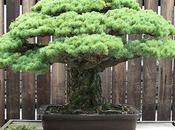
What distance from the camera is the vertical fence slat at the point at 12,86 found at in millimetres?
2830

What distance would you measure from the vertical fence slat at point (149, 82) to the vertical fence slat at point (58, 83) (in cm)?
53

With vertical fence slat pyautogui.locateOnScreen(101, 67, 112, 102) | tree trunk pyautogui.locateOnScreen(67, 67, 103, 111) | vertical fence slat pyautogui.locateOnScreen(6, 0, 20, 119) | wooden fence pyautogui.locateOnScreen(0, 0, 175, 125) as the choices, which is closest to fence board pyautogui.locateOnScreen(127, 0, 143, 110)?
wooden fence pyautogui.locateOnScreen(0, 0, 175, 125)

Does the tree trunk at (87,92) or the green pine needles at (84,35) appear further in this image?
the tree trunk at (87,92)

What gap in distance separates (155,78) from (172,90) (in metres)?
0.15

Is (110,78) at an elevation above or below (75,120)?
above

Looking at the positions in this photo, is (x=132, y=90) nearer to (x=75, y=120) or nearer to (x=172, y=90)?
(x=172, y=90)

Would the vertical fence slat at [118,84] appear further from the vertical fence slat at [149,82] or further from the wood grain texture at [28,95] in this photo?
the wood grain texture at [28,95]

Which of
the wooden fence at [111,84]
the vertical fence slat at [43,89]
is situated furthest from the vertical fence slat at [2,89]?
the vertical fence slat at [43,89]

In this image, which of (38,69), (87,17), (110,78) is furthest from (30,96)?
(87,17)

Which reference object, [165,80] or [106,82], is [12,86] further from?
[165,80]

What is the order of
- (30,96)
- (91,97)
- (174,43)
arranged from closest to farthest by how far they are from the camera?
(174,43) < (91,97) < (30,96)

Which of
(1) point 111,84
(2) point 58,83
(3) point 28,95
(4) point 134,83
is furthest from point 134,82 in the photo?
(3) point 28,95

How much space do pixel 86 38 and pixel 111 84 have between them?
99 cm

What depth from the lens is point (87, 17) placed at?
2.02m
